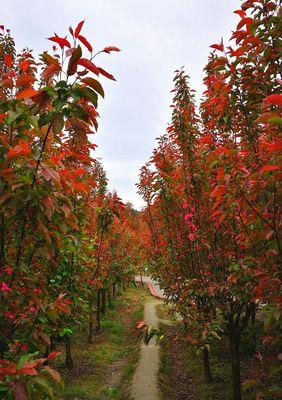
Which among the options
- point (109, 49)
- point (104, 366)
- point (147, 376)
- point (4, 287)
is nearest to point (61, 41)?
point (109, 49)

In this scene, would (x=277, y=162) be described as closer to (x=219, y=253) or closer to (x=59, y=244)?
(x=59, y=244)

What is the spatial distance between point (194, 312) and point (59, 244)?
10.8 feet

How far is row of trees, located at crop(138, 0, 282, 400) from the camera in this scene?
2.75 m

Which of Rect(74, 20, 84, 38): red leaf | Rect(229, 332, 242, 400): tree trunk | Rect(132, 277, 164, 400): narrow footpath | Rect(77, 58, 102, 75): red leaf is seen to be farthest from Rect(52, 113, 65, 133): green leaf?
Rect(132, 277, 164, 400): narrow footpath

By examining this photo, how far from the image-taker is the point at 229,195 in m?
3.37

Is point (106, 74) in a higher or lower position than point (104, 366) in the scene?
higher

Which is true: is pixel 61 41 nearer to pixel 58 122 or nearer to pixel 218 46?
pixel 58 122

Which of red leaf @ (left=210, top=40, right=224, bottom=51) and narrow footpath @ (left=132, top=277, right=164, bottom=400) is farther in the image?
narrow footpath @ (left=132, top=277, right=164, bottom=400)

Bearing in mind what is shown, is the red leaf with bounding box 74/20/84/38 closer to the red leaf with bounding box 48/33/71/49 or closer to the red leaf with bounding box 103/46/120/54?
the red leaf with bounding box 48/33/71/49

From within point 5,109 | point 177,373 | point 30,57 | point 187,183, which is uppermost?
point 30,57

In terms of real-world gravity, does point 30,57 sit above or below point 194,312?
above

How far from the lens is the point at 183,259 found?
7.00m

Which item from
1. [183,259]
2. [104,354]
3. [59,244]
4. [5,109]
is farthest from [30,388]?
[104,354]

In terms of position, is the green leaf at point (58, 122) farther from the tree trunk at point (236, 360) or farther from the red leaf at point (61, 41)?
the tree trunk at point (236, 360)
